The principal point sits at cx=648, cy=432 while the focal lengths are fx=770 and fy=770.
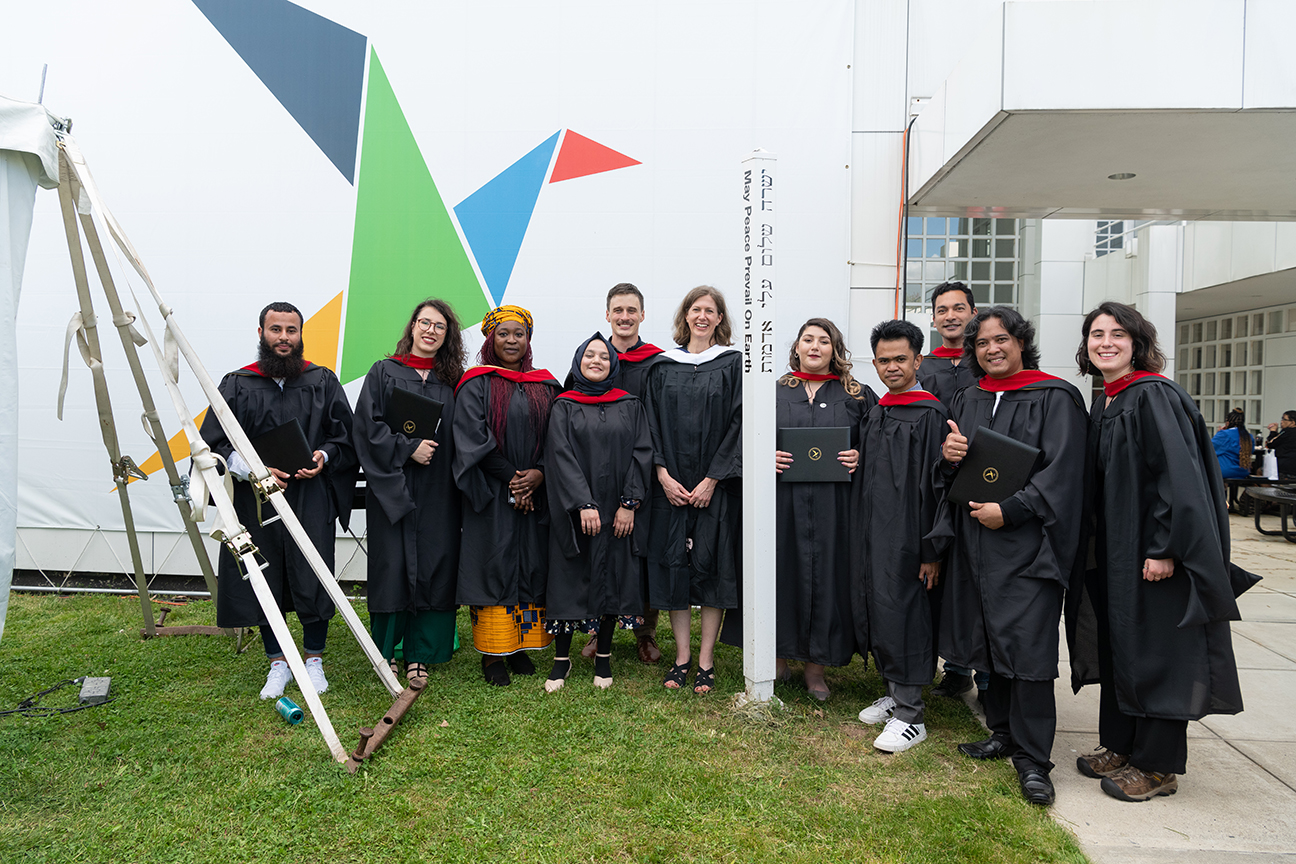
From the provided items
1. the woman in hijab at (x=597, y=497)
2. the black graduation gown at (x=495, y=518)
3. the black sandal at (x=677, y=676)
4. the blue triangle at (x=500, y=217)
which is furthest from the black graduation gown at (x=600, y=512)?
the blue triangle at (x=500, y=217)

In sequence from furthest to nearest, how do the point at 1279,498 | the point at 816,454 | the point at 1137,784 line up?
1. the point at 1279,498
2. the point at 816,454
3. the point at 1137,784

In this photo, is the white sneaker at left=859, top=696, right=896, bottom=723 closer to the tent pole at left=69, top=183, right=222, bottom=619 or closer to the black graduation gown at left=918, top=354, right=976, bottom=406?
the black graduation gown at left=918, top=354, right=976, bottom=406

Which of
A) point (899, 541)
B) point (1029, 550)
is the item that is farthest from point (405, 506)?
point (1029, 550)

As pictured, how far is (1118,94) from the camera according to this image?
414 cm

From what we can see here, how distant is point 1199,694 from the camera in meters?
2.76

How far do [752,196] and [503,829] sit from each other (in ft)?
9.07

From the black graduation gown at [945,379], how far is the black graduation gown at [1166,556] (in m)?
1.07

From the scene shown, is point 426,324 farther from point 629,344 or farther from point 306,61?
point 306,61

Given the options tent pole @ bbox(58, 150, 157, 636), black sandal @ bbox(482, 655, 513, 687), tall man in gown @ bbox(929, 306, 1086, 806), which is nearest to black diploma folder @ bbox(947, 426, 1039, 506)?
tall man in gown @ bbox(929, 306, 1086, 806)

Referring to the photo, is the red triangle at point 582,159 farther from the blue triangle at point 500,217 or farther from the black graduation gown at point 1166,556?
the black graduation gown at point 1166,556

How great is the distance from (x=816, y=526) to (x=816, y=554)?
131 mm

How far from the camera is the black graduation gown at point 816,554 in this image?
361 cm

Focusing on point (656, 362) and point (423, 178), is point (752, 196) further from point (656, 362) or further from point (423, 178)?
point (423, 178)

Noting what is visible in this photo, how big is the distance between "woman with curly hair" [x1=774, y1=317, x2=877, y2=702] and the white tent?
3.01 m
